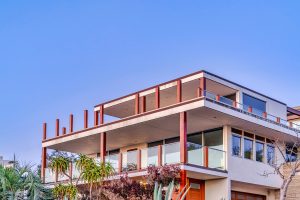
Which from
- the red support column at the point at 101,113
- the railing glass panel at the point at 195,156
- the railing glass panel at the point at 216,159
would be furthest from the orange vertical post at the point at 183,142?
the red support column at the point at 101,113

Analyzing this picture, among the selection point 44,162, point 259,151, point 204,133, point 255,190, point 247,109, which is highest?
point 247,109

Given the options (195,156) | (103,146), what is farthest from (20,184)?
(103,146)

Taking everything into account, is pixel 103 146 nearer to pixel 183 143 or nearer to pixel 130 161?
pixel 130 161

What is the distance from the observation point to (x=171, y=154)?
26.3 m

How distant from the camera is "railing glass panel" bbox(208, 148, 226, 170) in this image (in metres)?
26.8

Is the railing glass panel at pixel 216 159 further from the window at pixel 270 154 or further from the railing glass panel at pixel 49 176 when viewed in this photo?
the railing glass panel at pixel 49 176

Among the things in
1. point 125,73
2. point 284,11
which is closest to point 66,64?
point 125,73

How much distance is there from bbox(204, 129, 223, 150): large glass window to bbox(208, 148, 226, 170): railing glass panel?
803 millimetres

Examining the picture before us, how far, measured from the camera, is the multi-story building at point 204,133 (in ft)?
85.5

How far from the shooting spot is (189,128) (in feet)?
96.4

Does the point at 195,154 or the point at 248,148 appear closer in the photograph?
the point at 195,154

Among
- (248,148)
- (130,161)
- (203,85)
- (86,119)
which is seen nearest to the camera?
(203,85)

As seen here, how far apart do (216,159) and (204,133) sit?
2.66 meters

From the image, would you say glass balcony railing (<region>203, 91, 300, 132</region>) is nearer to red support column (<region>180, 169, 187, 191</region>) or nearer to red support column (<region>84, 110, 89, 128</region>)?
red support column (<region>180, 169, 187, 191</region>)
